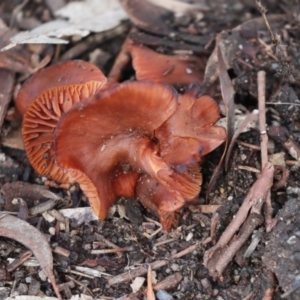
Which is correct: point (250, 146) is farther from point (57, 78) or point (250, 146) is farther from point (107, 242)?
point (57, 78)

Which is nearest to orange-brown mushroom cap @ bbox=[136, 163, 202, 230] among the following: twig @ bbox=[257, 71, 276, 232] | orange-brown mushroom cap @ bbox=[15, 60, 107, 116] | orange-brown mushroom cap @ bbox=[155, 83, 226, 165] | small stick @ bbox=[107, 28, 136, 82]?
orange-brown mushroom cap @ bbox=[155, 83, 226, 165]

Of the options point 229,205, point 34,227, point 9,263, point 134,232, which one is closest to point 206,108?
point 229,205

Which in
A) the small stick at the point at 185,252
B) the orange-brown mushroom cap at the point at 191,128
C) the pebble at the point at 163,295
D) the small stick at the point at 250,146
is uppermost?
the orange-brown mushroom cap at the point at 191,128

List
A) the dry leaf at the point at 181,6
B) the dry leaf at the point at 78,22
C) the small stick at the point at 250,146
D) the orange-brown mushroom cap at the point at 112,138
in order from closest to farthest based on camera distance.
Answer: the orange-brown mushroom cap at the point at 112,138, the small stick at the point at 250,146, the dry leaf at the point at 78,22, the dry leaf at the point at 181,6

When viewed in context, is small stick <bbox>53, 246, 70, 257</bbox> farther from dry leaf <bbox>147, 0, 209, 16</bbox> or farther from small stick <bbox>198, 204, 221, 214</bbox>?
dry leaf <bbox>147, 0, 209, 16</bbox>

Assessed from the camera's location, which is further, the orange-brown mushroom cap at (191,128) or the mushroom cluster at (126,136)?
the orange-brown mushroom cap at (191,128)

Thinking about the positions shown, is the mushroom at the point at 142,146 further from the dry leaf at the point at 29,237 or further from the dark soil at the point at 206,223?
the dry leaf at the point at 29,237

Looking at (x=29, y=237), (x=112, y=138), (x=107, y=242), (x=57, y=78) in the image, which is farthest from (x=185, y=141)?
(x=29, y=237)

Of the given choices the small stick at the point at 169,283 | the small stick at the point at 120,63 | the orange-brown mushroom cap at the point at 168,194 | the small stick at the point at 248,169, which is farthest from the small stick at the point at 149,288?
the small stick at the point at 120,63
